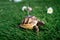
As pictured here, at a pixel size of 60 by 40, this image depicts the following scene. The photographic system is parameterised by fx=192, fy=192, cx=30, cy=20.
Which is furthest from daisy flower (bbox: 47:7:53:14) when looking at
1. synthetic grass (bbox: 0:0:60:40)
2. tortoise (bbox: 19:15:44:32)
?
tortoise (bbox: 19:15:44:32)

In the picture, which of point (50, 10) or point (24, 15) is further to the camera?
point (50, 10)

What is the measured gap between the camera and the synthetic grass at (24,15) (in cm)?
273

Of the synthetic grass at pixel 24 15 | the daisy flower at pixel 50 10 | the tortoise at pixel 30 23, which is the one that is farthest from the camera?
the daisy flower at pixel 50 10

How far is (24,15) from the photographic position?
11.4 ft

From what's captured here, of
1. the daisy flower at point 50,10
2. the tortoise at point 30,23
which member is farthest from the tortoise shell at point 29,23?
the daisy flower at point 50,10

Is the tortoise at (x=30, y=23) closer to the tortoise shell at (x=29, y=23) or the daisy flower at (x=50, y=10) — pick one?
the tortoise shell at (x=29, y=23)

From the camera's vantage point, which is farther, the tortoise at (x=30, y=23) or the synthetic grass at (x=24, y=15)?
the tortoise at (x=30, y=23)

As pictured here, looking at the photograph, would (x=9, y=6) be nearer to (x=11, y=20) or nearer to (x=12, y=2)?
(x=12, y=2)

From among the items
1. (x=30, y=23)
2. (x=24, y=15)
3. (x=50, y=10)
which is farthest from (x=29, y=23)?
(x=50, y=10)

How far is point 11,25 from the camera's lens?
3.04 metres

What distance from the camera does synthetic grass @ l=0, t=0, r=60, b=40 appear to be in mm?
2734

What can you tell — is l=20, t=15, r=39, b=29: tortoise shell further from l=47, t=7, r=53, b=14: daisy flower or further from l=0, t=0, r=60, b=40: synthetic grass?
l=47, t=7, r=53, b=14: daisy flower

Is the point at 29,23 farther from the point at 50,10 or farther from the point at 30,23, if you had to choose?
the point at 50,10

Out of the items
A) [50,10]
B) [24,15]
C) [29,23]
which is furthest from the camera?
[50,10]
